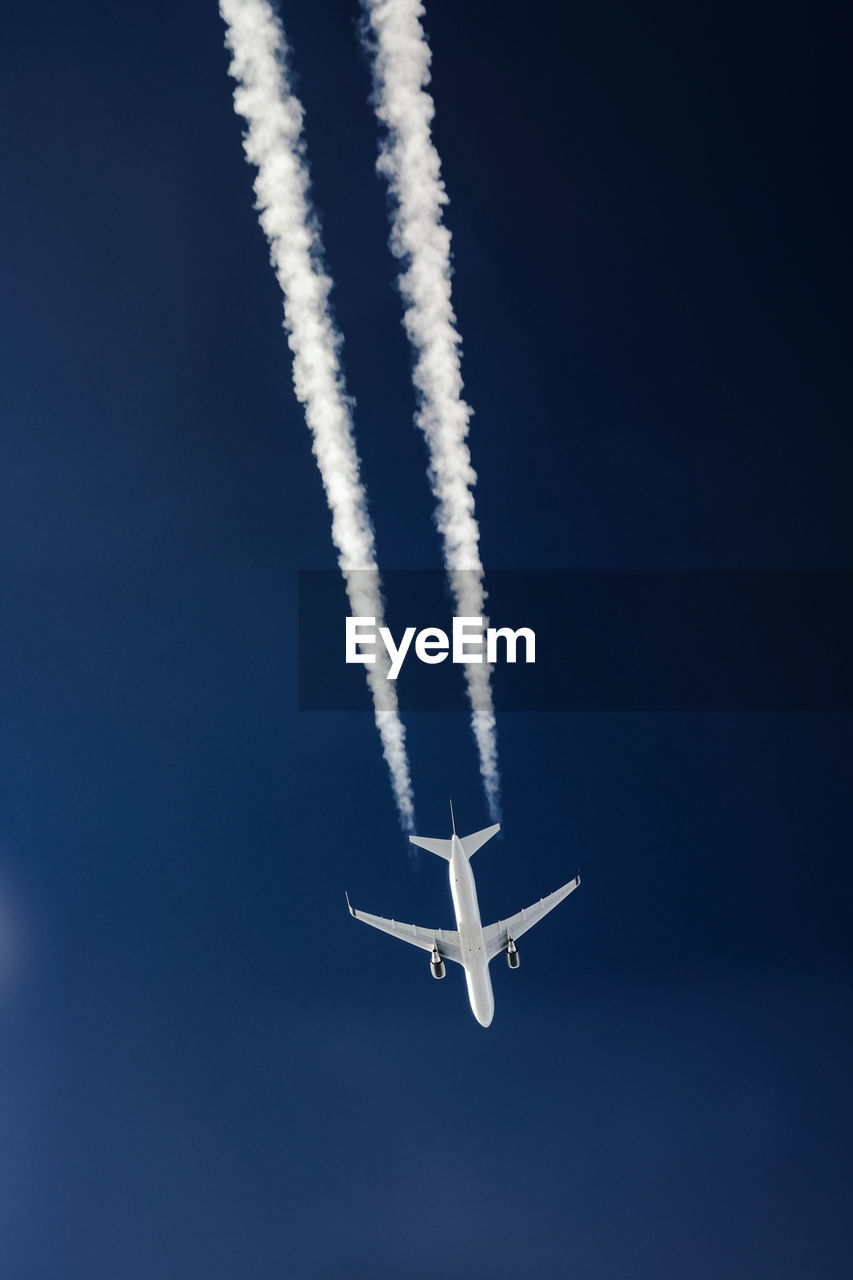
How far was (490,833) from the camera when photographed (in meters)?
26.7

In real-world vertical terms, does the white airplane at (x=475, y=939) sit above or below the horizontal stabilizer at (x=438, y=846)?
below

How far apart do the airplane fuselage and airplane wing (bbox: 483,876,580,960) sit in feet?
4.09

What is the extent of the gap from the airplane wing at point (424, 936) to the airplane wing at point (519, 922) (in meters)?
1.41

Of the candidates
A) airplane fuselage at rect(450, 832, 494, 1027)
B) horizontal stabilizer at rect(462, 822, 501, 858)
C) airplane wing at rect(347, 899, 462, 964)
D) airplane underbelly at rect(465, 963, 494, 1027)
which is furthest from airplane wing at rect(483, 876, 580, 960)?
horizontal stabilizer at rect(462, 822, 501, 858)

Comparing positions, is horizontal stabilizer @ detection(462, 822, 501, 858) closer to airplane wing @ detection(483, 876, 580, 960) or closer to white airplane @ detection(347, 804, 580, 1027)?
white airplane @ detection(347, 804, 580, 1027)

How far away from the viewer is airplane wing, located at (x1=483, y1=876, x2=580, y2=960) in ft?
102

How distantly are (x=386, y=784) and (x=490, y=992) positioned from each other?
939cm

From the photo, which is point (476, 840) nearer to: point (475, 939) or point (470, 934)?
point (470, 934)

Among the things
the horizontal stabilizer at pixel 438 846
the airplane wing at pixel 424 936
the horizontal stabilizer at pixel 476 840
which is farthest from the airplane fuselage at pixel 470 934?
the airplane wing at pixel 424 936

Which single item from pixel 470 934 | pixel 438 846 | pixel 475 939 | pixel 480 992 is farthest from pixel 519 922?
pixel 438 846

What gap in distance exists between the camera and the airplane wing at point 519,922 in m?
31.0

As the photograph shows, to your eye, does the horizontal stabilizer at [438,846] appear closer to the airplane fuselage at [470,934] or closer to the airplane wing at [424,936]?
the airplane fuselage at [470,934]

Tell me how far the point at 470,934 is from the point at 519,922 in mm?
3885

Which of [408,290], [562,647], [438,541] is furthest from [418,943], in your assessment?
[408,290]
